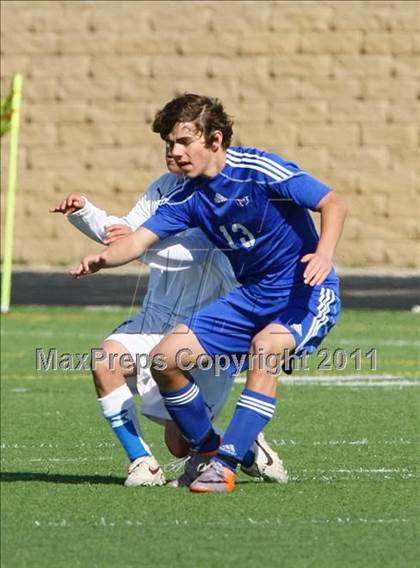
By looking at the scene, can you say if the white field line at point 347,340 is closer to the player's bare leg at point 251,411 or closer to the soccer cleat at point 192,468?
the soccer cleat at point 192,468

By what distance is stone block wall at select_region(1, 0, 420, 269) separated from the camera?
2195 centimetres

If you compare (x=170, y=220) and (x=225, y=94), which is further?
(x=225, y=94)

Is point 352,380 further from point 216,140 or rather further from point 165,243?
point 216,140

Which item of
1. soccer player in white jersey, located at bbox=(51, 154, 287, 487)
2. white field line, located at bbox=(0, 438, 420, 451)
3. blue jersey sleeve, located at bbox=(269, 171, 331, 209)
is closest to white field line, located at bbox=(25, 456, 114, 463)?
white field line, located at bbox=(0, 438, 420, 451)

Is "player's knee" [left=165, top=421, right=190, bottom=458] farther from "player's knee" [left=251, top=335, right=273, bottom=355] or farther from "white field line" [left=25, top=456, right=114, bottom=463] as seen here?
"player's knee" [left=251, top=335, right=273, bottom=355]

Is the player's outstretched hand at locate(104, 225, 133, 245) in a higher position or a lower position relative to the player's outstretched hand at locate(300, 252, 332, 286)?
lower

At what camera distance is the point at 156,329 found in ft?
24.8

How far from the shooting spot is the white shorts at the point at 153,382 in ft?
24.2

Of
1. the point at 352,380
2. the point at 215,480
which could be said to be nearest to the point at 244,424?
the point at 215,480

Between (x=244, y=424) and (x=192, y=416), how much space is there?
0.29 meters

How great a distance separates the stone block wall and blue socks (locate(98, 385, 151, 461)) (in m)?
14.8

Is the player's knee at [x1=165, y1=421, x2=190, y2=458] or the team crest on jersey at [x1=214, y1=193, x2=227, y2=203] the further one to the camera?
the player's knee at [x1=165, y1=421, x2=190, y2=458]

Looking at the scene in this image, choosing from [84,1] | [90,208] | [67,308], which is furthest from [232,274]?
[84,1]

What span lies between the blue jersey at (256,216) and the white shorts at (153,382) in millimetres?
548
